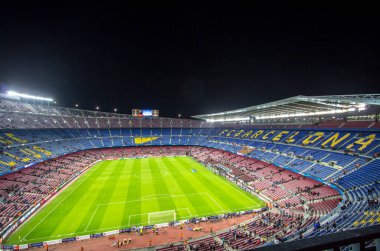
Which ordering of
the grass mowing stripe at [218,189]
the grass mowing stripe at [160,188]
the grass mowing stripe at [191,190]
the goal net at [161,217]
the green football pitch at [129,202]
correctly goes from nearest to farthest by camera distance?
the green football pitch at [129,202] < the goal net at [161,217] < the grass mowing stripe at [191,190] < the grass mowing stripe at [160,188] < the grass mowing stripe at [218,189]

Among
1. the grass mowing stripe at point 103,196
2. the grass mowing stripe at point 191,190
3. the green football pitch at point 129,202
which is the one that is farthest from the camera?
the grass mowing stripe at point 191,190

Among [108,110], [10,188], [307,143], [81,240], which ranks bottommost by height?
[81,240]

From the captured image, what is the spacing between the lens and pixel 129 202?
33.8m

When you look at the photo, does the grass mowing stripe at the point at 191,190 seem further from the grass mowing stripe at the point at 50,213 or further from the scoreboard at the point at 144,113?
the scoreboard at the point at 144,113

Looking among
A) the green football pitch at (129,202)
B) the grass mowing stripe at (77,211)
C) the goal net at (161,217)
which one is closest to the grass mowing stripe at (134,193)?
the green football pitch at (129,202)

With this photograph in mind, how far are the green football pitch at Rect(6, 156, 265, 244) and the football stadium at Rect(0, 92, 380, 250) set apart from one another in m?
0.15

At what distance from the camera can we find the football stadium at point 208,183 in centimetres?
2427

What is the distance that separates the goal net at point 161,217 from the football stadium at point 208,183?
0.42 feet

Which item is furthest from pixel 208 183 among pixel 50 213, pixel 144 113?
pixel 144 113

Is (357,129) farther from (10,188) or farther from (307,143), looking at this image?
(10,188)

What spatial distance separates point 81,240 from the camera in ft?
79.0

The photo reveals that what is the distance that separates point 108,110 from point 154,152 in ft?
113

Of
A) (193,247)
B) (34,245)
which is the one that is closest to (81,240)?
(34,245)

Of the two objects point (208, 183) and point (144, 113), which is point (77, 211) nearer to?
point (208, 183)
